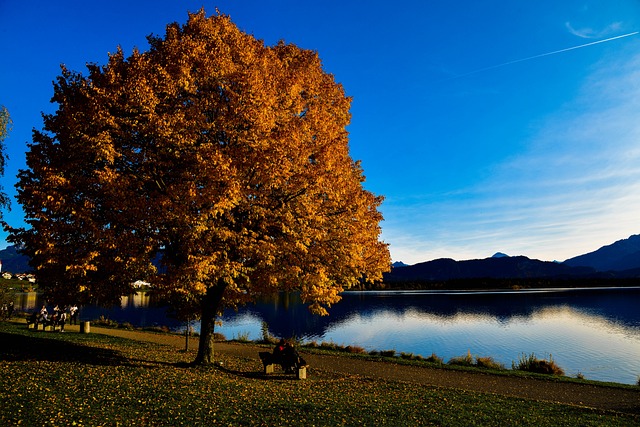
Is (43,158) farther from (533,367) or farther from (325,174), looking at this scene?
(533,367)

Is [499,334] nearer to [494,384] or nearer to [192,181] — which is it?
[494,384]

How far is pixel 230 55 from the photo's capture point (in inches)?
657

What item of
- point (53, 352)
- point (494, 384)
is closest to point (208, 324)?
point (53, 352)

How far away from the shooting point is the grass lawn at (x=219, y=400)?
1108 centimetres

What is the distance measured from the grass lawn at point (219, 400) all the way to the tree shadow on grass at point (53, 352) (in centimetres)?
8

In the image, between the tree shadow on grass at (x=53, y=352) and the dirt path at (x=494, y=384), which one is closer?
the dirt path at (x=494, y=384)

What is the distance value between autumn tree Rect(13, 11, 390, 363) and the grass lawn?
339cm

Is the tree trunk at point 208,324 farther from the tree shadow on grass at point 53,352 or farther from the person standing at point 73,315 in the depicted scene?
the person standing at point 73,315

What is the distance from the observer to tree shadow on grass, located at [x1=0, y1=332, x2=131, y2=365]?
1800 centimetres

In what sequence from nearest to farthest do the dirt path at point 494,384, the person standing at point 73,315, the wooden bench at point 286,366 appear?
the dirt path at point 494,384 → the wooden bench at point 286,366 → the person standing at point 73,315

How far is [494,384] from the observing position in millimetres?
19484

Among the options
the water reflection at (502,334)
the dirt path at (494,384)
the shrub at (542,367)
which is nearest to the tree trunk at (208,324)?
the dirt path at (494,384)

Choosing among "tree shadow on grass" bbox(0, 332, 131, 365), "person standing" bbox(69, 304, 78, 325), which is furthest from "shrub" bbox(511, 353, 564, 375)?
"person standing" bbox(69, 304, 78, 325)

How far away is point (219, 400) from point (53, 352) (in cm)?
1228
